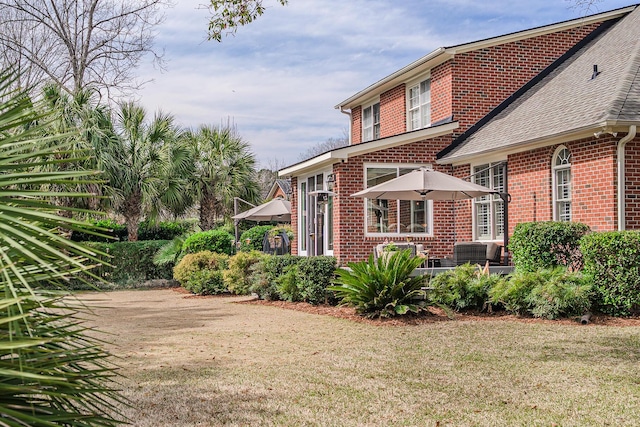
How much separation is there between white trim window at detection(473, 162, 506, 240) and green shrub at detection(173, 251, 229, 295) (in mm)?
6784

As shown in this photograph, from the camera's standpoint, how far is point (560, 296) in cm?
1073

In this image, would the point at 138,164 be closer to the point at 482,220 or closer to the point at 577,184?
the point at 482,220

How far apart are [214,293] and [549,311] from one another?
9831 millimetres

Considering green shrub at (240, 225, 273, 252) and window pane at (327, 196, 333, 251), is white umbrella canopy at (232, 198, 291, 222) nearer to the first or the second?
green shrub at (240, 225, 273, 252)

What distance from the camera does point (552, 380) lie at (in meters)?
6.77

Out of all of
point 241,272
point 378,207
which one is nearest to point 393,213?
point 378,207

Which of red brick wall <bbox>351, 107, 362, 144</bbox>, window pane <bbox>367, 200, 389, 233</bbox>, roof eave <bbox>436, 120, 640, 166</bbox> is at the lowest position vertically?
window pane <bbox>367, 200, 389, 233</bbox>

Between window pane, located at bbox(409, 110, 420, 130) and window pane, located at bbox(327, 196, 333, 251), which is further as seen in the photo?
window pane, located at bbox(409, 110, 420, 130)

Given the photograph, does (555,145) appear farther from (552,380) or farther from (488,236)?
(552,380)

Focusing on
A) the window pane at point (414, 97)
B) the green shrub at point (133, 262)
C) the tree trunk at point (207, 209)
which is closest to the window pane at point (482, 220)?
the window pane at point (414, 97)

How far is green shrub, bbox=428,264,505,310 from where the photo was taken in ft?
38.5

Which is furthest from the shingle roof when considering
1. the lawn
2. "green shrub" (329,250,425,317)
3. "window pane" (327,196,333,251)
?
the lawn

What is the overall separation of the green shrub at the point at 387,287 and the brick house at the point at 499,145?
435 cm

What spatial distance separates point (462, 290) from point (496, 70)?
30.3ft
